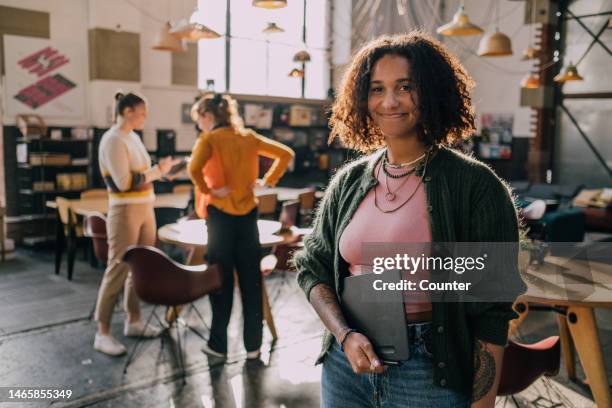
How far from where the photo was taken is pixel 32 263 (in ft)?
22.4

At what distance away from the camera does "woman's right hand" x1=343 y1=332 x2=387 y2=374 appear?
1.21m

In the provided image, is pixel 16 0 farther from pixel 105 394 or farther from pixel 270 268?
pixel 105 394

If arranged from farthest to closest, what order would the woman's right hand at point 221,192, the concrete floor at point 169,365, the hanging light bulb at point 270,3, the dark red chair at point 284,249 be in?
the hanging light bulb at point 270,3
the dark red chair at point 284,249
the woman's right hand at point 221,192
the concrete floor at point 169,365

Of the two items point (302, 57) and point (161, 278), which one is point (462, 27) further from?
point (161, 278)

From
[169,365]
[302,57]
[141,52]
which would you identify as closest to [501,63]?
[302,57]

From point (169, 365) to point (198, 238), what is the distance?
2.86 feet

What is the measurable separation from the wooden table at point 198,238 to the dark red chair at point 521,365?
1983 mm

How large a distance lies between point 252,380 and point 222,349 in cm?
40

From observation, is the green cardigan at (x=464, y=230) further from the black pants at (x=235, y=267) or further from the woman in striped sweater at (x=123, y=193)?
the woman in striped sweater at (x=123, y=193)

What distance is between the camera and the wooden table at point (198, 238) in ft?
12.7

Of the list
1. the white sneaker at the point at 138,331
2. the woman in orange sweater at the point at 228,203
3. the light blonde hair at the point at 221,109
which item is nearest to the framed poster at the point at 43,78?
the white sneaker at the point at 138,331

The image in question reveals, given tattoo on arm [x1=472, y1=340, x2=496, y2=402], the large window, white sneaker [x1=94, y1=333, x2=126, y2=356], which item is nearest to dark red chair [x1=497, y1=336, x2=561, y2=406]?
tattoo on arm [x1=472, y1=340, x2=496, y2=402]

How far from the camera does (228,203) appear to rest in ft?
11.4

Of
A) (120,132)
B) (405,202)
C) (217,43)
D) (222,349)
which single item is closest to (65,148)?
(217,43)
